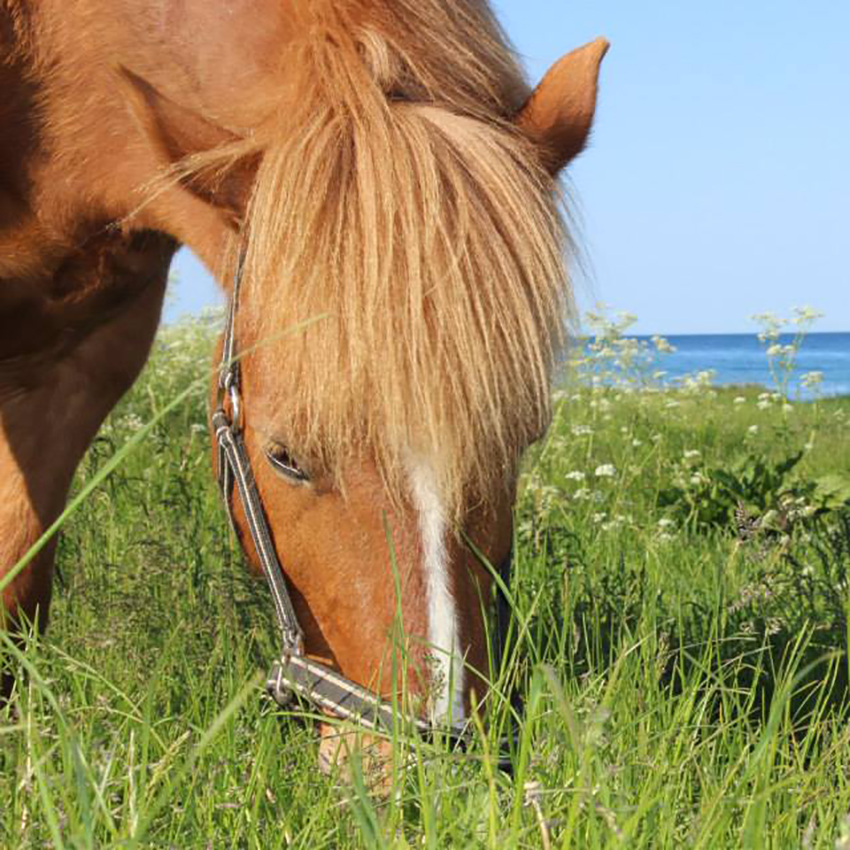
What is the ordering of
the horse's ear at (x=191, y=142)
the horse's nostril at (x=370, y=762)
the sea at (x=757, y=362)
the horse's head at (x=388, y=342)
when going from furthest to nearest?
the sea at (x=757, y=362)
the horse's ear at (x=191, y=142)
the horse's head at (x=388, y=342)
the horse's nostril at (x=370, y=762)

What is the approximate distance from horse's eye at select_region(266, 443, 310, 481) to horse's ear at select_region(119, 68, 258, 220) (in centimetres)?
41

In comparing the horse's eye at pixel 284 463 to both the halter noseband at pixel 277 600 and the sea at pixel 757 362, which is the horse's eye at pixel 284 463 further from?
the sea at pixel 757 362

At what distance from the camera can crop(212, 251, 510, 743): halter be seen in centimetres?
185

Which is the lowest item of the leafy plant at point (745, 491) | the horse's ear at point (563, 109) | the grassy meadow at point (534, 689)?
the leafy plant at point (745, 491)

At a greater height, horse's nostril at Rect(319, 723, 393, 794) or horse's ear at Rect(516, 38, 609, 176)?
horse's ear at Rect(516, 38, 609, 176)

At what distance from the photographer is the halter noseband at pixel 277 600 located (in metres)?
1.86

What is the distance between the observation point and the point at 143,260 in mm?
2859

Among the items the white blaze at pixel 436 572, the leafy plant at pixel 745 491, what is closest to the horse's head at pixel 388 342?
the white blaze at pixel 436 572

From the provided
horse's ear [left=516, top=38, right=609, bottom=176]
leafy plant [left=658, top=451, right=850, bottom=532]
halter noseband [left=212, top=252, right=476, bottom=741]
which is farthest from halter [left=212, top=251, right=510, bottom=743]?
leafy plant [left=658, top=451, right=850, bottom=532]

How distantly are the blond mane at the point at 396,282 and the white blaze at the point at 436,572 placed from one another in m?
0.02

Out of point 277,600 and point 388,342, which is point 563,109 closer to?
point 388,342

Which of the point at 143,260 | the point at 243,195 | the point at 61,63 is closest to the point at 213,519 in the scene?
the point at 143,260

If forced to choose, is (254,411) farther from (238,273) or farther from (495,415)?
(495,415)

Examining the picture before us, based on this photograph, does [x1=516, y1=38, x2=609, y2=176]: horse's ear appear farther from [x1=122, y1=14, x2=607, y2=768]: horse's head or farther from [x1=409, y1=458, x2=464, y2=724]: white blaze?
[x1=409, y1=458, x2=464, y2=724]: white blaze
